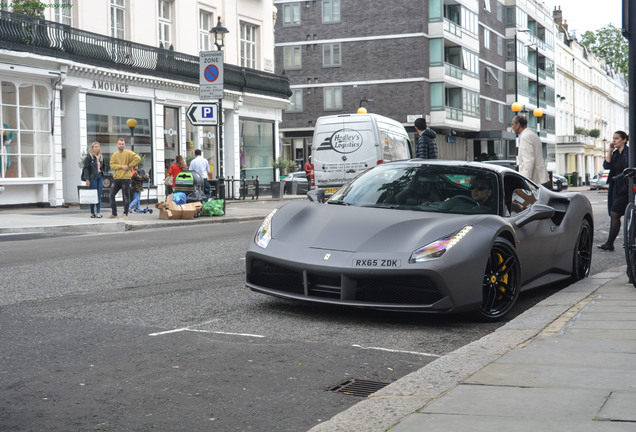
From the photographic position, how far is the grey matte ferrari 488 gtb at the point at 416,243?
6.25 meters

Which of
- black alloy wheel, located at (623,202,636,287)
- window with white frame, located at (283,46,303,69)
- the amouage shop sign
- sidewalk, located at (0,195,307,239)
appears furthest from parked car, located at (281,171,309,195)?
black alloy wheel, located at (623,202,636,287)

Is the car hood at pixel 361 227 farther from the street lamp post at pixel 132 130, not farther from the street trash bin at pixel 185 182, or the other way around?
the street lamp post at pixel 132 130

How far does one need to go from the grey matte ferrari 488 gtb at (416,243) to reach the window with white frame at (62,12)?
2174 cm

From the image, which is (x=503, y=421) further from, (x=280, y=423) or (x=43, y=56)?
(x=43, y=56)

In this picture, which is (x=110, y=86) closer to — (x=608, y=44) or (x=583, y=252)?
(x=583, y=252)

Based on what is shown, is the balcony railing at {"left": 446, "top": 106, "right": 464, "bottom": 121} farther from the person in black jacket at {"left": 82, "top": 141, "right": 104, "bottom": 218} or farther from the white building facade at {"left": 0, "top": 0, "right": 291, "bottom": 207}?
the person in black jacket at {"left": 82, "top": 141, "right": 104, "bottom": 218}

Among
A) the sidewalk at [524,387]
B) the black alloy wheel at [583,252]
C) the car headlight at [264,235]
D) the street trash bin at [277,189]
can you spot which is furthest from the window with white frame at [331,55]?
the sidewalk at [524,387]

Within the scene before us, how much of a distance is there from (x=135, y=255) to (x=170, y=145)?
21.5 meters

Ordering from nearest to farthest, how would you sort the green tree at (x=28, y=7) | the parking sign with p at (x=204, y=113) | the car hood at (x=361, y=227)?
the car hood at (x=361, y=227) → the parking sign with p at (x=204, y=113) → the green tree at (x=28, y=7)

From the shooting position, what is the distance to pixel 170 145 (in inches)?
1280

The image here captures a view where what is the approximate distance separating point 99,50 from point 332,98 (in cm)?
3313

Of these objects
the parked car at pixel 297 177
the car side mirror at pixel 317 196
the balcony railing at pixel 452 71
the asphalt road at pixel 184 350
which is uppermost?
the balcony railing at pixel 452 71

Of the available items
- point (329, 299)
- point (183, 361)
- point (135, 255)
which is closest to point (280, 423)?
point (183, 361)

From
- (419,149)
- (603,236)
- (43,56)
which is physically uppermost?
(43,56)
